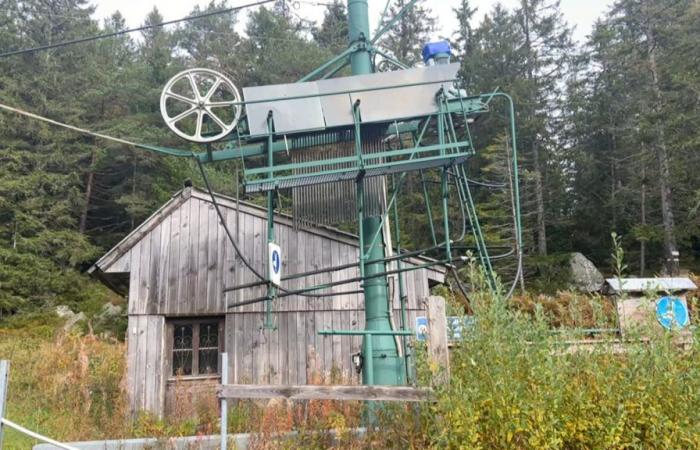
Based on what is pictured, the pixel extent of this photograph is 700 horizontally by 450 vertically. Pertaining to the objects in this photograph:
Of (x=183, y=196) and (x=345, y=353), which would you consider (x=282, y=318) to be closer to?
(x=345, y=353)

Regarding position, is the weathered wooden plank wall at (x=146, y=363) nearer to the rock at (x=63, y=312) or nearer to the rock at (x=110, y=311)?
the rock at (x=110, y=311)

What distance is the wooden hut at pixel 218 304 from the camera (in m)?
9.05

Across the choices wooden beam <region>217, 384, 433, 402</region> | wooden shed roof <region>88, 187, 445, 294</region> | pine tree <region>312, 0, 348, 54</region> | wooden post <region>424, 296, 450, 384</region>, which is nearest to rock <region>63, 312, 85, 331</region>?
wooden shed roof <region>88, 187, 445, 294</region>

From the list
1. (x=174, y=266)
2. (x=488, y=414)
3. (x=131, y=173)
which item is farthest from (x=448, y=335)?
(x=131, y=173)

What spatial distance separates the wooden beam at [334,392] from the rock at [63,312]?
1937 cm

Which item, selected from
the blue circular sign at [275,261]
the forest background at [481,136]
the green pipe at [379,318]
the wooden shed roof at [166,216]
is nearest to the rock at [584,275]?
the forest background at [481,136]

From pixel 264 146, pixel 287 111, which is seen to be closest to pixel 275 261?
pixel 264 146

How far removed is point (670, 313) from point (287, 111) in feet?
16.3

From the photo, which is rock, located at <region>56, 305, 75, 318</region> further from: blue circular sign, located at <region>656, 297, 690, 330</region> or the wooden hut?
blue circular sign, located at <region>656, 297, 690, 330</region>

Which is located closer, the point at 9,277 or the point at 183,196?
the point at 183,196

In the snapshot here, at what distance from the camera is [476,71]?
1172 inches

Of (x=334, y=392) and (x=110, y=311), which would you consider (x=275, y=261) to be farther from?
(x=110, y=311)

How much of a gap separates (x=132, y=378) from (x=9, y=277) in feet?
54.3

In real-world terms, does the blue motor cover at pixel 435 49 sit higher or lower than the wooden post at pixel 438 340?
higher
